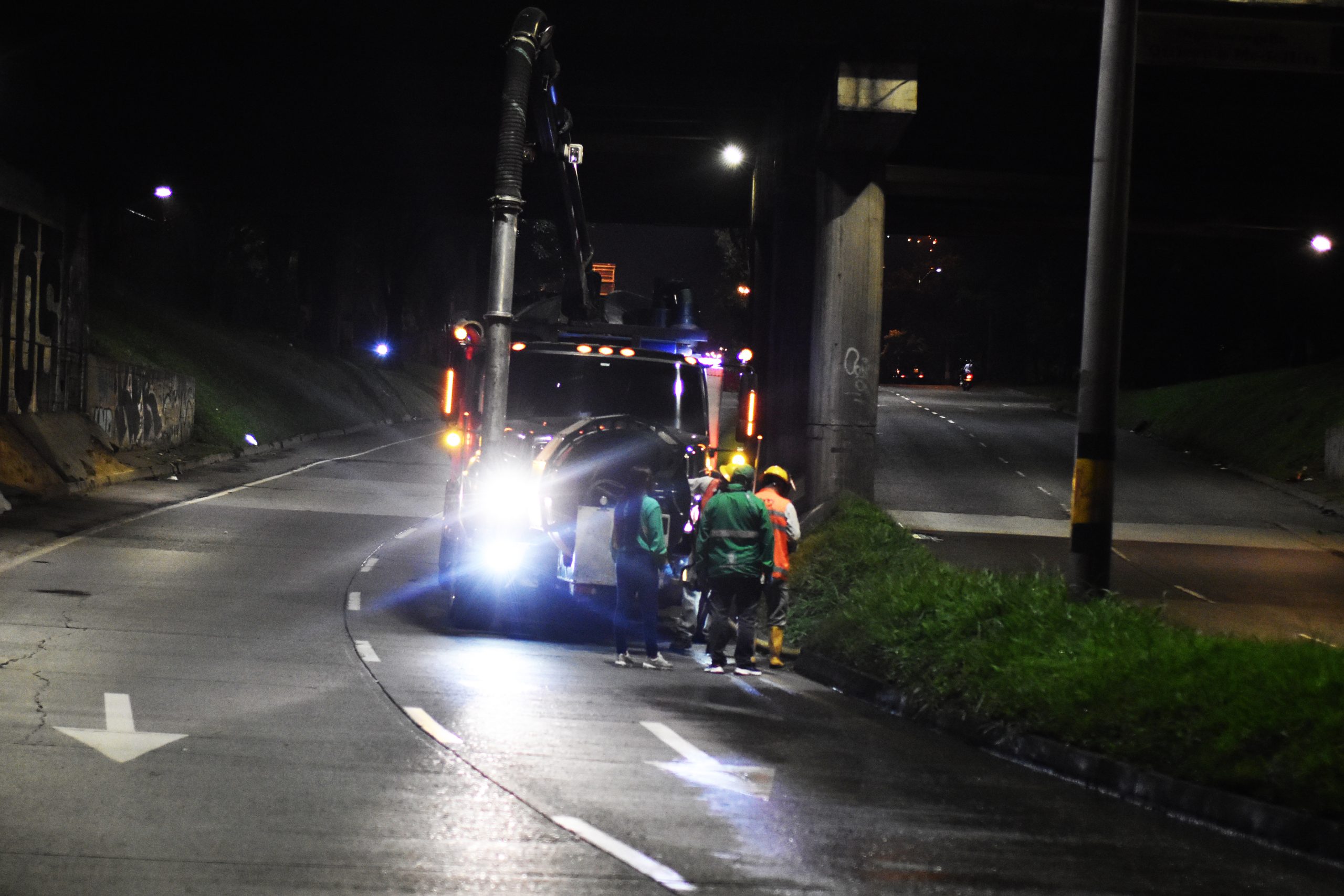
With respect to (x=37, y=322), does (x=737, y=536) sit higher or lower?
lower

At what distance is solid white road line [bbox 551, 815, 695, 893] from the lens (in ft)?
20.8

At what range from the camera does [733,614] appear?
14.1 m

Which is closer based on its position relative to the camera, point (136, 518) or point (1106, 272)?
point (1106, 272)

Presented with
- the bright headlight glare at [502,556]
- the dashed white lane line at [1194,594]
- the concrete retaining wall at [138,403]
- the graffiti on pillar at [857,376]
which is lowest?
the dashed white lane line at [1194,594]

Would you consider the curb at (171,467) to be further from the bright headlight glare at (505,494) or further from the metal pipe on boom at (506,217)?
the bright headlight glare at (505,494)

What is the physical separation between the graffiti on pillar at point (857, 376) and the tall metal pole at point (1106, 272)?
8.87 metres

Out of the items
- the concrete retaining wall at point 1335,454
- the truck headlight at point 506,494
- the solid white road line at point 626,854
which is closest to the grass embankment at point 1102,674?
the truck headlight at point 506,494

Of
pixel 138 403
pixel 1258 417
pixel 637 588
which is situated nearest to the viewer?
pixel 637 588

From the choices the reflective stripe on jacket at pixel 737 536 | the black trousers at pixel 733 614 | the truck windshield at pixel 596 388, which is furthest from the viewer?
the truck windshield at pixel 596 388

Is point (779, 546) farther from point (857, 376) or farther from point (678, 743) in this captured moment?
point (857, 376)

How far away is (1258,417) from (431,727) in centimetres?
3910

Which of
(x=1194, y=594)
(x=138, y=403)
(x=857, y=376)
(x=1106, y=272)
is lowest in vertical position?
(x=1194, y=594)

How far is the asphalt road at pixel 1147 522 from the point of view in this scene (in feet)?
64.7

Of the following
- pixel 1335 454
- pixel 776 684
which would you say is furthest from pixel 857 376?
pixel 1335 454
